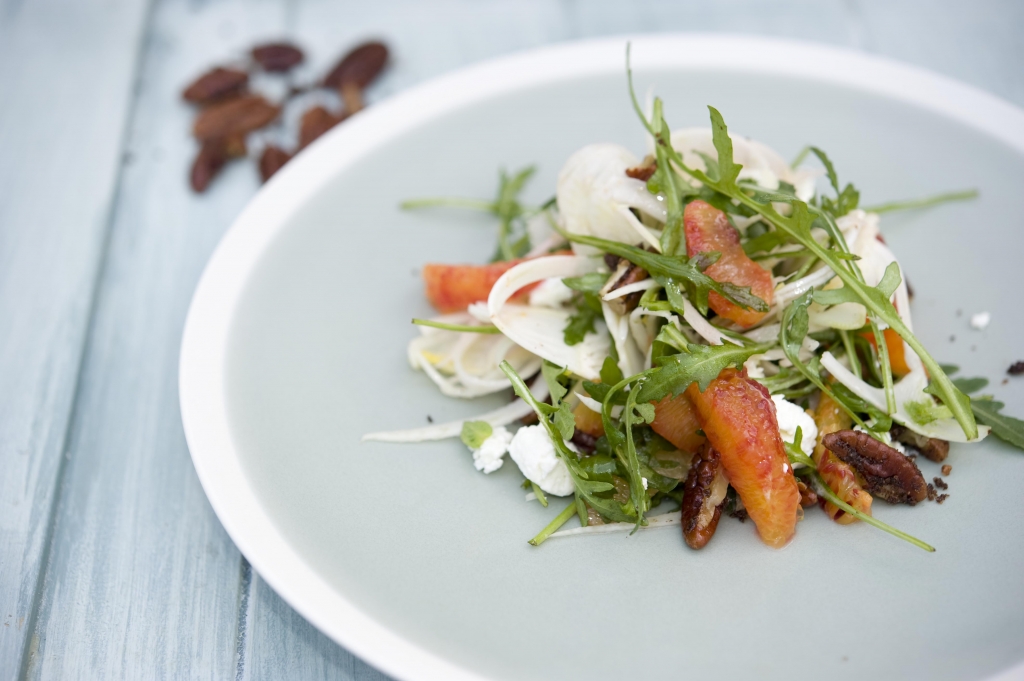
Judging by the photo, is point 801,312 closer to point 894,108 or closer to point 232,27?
point 894,108

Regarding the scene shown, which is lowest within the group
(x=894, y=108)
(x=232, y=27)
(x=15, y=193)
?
(x=15, y=193)

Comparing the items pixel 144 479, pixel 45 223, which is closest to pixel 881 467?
pixel 144 479

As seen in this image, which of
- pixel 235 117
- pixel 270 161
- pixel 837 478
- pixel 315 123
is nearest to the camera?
pixel 837 478

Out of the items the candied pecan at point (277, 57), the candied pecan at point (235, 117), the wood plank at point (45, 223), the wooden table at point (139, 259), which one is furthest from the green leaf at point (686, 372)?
the candied pecan at point (277, 57)

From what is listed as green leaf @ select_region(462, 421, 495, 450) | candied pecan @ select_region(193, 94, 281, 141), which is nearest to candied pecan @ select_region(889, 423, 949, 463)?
green leaf @ select_region(462, 421, 495, 450)

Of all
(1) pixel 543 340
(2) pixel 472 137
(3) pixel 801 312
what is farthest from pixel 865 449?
(2) pixel 472 137

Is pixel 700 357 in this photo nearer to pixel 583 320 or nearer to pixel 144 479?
pixel 583 320

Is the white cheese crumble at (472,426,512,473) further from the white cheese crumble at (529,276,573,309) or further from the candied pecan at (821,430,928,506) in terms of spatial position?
the candied pecan at (821,430,928,506)
